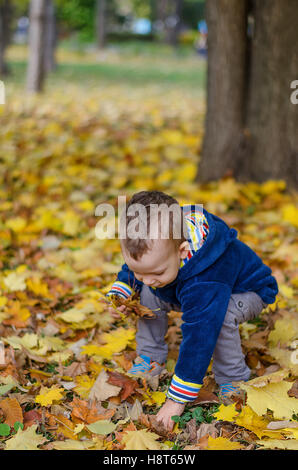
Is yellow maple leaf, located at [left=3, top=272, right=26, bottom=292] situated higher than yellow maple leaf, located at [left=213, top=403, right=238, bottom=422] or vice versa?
yellow maple leaf, located at [left=3, top=272, right=26, bottom=292]

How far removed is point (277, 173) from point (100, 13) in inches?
983

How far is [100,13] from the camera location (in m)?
26.6

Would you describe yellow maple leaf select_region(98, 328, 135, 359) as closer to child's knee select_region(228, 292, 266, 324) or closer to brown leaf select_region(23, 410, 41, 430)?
brown leaf select_region(23, 410, 41, 430)

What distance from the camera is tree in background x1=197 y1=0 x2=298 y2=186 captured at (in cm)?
408

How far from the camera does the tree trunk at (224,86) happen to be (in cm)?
420

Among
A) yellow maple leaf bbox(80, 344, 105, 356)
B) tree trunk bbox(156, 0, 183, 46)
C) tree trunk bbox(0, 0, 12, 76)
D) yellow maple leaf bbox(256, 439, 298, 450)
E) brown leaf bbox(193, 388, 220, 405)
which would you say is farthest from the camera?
tree trunk bbox(156, 0, 183, 46)

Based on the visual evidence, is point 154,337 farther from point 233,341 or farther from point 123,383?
point 233,341

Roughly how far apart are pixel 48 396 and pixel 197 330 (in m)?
0.70

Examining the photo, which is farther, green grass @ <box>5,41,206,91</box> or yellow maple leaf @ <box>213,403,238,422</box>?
green grass @ <box>5,41,206,91</box>

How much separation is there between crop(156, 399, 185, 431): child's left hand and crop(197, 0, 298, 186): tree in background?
276 cm

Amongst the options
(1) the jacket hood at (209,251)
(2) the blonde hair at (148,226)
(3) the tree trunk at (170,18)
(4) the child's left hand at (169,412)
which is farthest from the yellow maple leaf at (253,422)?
(3) the tree trunk at (170,18)

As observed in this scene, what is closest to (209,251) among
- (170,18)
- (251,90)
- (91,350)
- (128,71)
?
(91,350)

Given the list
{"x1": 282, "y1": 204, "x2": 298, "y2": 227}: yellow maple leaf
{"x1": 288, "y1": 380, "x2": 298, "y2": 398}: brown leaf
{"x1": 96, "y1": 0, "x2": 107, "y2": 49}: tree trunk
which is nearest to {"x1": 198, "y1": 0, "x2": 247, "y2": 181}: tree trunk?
{"x1": 282, "y1": 204, "x2": 298, "y2": 227}: yellow maple leaf
